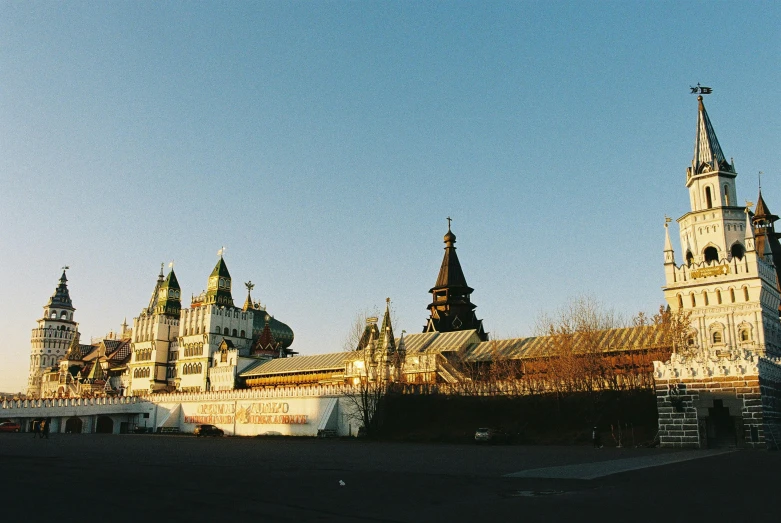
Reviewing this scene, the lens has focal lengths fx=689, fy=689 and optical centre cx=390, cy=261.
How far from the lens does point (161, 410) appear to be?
268ft

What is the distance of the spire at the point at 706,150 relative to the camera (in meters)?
67.4

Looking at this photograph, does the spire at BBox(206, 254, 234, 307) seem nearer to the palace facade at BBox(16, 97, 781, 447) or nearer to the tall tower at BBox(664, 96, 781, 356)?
the palace facade at BBox(16, 97, 781, 447)

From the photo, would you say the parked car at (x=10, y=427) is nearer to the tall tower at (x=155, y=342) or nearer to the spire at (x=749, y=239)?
the tall tower at (x=155, y=342)

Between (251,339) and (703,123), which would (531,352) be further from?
(251,339)

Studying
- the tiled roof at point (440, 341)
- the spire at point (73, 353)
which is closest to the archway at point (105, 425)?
the tiled roof at point (440, 341)

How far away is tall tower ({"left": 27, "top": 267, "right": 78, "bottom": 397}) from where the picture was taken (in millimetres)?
170750

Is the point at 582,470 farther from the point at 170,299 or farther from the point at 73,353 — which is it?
the point at 73,353

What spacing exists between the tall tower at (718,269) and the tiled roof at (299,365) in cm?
3756

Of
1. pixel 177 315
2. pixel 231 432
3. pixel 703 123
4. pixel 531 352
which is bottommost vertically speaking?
pixel 231 432

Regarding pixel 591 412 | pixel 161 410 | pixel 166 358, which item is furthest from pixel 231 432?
pixel 166 358

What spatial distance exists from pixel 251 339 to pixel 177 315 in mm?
14303

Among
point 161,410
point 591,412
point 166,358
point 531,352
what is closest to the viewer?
point 591,412

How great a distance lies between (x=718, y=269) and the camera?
203ft

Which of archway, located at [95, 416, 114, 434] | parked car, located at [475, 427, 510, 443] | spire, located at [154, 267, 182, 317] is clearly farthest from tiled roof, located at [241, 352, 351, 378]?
parked car, located at [475, 427, 510, 443]
